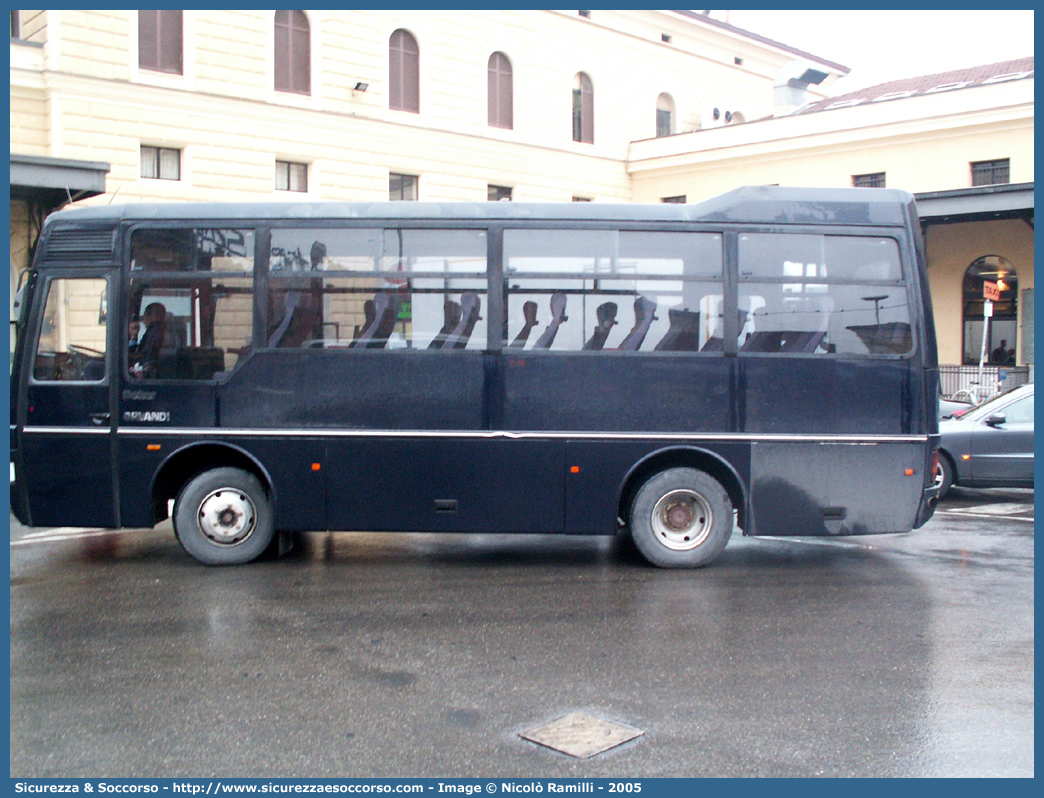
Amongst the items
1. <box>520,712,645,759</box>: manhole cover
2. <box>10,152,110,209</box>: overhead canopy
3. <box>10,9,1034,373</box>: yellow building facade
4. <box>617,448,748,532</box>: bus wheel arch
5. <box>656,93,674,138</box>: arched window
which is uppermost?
<box>656,93,674,138</box>: arched window

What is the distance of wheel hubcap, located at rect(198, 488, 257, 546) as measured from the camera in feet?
28.5

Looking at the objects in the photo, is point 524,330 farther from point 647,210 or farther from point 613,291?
point 647,210

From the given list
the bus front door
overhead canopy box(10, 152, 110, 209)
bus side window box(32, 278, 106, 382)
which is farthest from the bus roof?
overhead canopy box(10, 152, 110, 209)

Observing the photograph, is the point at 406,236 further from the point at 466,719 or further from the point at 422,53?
the point at 422,53

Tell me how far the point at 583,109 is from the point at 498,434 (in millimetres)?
28872

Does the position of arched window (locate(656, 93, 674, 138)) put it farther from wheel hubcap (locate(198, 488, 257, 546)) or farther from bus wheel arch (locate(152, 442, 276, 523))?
wheel hubcap (locate(198, 488, 257, 546))

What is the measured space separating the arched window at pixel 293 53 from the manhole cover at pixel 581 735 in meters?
25.2

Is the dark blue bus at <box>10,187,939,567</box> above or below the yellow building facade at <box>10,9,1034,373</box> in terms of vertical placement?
below

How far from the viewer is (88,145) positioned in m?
23.5

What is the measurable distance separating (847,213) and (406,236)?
147 inches

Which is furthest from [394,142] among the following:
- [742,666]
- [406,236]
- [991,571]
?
[742,666]

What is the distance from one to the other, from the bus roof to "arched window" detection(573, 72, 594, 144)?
2758 centimetres

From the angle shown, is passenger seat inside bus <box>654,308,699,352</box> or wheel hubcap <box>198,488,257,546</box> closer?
passenger seat inside bus <box>654,308,699,352</box>

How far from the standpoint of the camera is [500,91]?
107 feet
